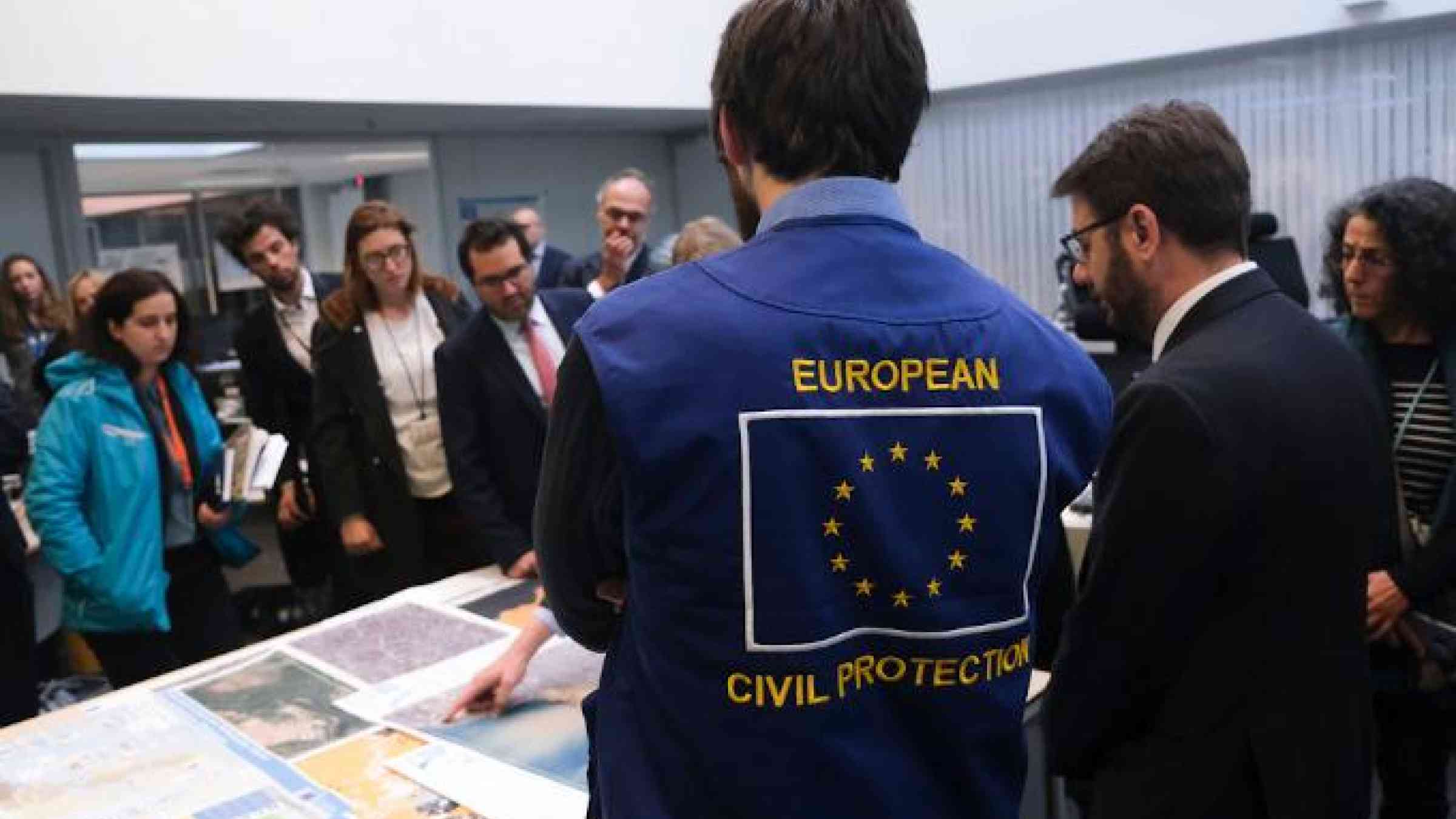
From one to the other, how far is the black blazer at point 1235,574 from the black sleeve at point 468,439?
4.24ft

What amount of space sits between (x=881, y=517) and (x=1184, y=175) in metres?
0.80

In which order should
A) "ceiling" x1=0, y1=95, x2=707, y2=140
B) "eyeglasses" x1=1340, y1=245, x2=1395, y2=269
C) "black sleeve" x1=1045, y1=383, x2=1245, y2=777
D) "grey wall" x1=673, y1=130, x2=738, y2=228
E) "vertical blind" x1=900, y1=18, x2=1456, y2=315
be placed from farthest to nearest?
"grey wall" x1=673, y1=130, x2=738, y2=228 < "vertical blind" x1=900, y1=18, x2=1456, y2=315 < "ceiling" x1=0, y1=95, x2=707, y2=140 < "eyeglasses" x1=1340, y1=245, x2=1395, y2=269 < "black sleeve" x1=1045, y1=383, x2=1245, y2=777

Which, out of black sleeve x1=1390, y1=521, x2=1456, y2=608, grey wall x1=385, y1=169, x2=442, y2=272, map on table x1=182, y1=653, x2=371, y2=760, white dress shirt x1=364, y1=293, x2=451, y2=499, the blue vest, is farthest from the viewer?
grey wall x1=385, y1=169, x2=442, y2=272

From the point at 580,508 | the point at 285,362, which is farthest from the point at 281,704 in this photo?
the point at 285,362

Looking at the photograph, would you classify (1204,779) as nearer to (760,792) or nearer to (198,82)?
(760,792)

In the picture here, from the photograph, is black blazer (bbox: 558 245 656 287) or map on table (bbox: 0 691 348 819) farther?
black blazer (bbox: 558 245 656 287)

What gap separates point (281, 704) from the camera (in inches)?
64.4

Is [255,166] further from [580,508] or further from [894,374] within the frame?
[894,374]

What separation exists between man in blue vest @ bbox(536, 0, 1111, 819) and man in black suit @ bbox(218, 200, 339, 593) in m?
2.50

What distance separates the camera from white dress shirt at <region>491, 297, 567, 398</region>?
2.44m

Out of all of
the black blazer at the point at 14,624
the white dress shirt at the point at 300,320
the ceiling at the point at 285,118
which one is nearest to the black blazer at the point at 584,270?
the ceiling at the point at 285,118

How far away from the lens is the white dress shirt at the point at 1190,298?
1.39 meters

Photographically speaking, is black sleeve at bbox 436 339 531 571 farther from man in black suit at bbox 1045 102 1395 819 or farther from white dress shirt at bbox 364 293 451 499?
man in black suit at bbox 1045 102 1395 819

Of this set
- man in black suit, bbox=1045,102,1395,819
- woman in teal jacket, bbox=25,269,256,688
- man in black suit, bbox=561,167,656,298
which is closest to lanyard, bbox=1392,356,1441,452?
man in black suit, bbox=1045,102,1395,819
